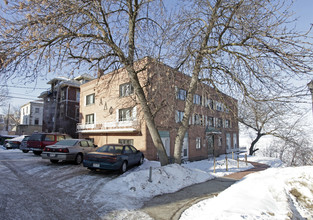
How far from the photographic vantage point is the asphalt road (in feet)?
15.0

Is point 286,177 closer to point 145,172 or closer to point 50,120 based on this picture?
point 145,172

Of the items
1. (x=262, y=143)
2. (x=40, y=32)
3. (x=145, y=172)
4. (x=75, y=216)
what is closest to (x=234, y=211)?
(x=75, y=216)

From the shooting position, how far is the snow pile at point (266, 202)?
13.9 feet

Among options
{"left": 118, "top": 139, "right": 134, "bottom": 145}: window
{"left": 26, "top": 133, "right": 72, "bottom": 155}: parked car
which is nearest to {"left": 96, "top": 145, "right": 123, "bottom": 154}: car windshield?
{"left": 26, "top": 133, "right": 72, "bottom": 155}: parked car

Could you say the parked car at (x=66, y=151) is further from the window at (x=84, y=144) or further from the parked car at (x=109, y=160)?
the parked car at (x=109, y=160)

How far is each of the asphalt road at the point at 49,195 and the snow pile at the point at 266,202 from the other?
8.87 feet

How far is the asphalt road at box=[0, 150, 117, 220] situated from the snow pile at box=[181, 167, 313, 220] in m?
2.70

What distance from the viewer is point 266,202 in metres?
4.95

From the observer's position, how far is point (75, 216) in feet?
14.9

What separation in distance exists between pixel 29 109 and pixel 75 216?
6216cm

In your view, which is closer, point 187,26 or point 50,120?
point 187,26

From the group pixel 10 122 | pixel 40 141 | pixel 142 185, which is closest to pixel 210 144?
pixel 40 141

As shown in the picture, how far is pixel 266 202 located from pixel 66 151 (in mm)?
9743

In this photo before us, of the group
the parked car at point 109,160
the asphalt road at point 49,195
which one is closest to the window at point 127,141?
the parked car at point 109,160
